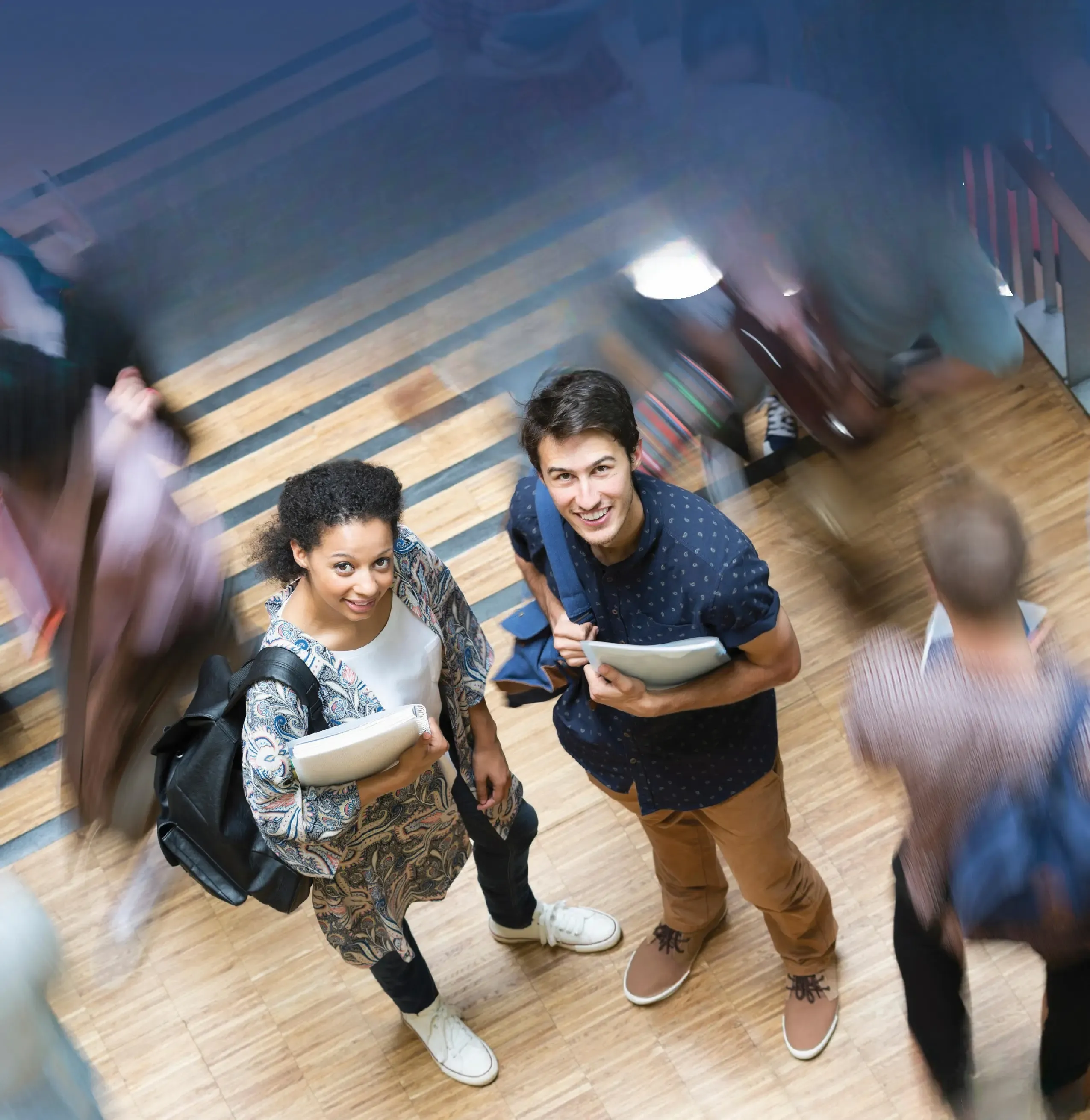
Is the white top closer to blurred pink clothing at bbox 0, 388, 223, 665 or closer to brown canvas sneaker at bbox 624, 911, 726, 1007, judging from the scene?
blurred pink clothing at bbox 0, 388, 223, 665

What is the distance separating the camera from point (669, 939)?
8.63 feet

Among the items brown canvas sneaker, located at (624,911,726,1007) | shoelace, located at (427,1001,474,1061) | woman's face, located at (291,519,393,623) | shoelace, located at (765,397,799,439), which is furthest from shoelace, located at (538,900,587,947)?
shoelace, located at (765,397,799,439)

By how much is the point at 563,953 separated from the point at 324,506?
53.0 inches

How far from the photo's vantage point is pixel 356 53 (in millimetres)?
1054

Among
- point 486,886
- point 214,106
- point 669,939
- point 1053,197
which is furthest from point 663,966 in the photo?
point 214,106

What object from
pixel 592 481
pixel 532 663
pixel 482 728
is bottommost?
pixel 482 728

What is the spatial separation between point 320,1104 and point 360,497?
1459 millimetres

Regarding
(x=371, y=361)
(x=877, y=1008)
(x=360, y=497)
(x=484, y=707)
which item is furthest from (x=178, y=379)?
(x=371, y=361)

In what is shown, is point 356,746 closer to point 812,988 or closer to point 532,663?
point 532,663

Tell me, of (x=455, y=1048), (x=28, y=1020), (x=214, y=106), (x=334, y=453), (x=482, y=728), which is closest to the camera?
(x=214, y=106)

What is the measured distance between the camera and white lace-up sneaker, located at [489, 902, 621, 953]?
2717 mm

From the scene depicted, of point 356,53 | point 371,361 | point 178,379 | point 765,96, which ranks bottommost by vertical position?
point 371,361

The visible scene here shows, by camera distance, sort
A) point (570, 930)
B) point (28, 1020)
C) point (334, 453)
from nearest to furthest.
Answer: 1. point (28, 1020)
2. point (570, 930)
3. point (334, 453)

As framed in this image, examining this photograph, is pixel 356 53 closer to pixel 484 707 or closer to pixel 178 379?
pixel 178 379
